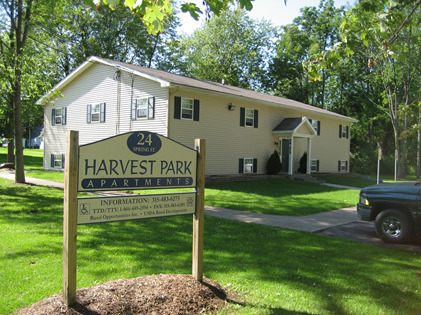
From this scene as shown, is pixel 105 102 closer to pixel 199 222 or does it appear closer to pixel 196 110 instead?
pixel 196 110

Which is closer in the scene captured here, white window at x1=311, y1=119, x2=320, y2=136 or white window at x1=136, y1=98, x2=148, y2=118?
white window at x1=136, y1=98, x2=148, y2=118

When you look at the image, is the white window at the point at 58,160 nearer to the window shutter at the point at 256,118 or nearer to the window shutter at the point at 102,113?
the window shutter at the point at 102,113

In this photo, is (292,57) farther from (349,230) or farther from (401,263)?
(401,263)

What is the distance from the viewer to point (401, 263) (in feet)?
20.5

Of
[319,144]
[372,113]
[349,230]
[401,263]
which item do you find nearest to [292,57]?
[372,113]

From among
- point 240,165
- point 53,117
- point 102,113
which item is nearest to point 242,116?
point 240,165

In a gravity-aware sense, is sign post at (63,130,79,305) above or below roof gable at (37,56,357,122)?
below

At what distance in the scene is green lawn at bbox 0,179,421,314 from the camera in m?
4.53

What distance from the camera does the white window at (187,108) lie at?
728 inches

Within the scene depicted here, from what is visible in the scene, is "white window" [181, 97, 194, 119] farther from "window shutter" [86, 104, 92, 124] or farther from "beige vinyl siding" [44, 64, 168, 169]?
"window shutter" [86, 104, 92, 124]

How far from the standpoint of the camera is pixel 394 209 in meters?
7.82

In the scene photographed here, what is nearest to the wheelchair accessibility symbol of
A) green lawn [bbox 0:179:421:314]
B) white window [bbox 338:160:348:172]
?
green lawn [bbox 0:179:421:314]

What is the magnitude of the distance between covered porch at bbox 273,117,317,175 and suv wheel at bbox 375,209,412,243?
48.9 feet

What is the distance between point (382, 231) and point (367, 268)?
7.70 ft
